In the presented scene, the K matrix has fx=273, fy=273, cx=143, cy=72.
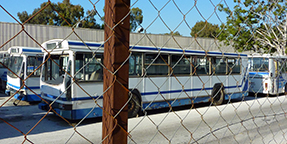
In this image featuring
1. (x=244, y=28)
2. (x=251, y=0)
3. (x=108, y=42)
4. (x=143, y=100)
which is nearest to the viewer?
(x=108, y=42)

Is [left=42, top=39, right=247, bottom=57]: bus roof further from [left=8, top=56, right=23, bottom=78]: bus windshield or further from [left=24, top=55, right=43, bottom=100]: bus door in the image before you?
[left=8, top=56, right=23, bottom=78]: bus windshield

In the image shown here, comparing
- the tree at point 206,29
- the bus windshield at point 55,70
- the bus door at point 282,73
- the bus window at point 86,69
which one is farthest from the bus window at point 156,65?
the tree at point 206,29

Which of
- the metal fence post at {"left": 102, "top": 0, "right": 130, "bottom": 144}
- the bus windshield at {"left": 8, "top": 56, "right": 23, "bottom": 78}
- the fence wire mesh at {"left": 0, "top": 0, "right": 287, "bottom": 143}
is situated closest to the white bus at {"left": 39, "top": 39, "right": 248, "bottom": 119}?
the fence wire mesh at {"left": 0, "top": 0, "right": 287, "bottom": 143}

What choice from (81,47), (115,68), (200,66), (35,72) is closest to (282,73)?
(200,66)

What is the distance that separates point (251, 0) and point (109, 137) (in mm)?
2378

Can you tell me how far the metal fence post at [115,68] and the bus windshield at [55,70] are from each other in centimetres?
675

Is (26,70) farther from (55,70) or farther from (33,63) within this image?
(55,70)

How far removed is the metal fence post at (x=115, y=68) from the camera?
1.58 metres

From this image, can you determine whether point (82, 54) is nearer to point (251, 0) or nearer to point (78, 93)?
point (78, 93)

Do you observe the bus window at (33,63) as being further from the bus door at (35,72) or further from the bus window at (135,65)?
the bus window at (135,65)

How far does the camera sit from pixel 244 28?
115 inches

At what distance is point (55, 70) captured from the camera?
9250mm

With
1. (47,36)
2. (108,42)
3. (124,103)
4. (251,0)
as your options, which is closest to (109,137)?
(124,103)

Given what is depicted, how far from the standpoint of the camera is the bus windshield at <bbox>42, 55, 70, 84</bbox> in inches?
329
